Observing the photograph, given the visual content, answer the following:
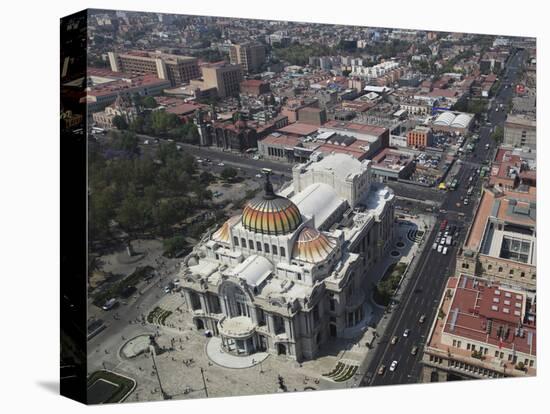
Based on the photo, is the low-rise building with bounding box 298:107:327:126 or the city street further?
the low-rise building with bounding box 298:107:327:126

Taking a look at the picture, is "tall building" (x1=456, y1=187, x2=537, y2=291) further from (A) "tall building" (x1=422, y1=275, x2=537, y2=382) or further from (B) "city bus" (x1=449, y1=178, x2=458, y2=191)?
(B) "city bus" (x1=449, y1=178, x2=458, y2=191)

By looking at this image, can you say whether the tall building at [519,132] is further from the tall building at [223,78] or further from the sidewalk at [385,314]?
the tall building at [223,78]

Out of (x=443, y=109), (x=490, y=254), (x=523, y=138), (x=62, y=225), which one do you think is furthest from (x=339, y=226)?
(x=443, y=109)

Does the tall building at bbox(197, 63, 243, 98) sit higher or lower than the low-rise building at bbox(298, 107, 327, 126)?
higher

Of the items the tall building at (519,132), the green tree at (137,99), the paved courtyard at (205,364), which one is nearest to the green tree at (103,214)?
the paved courtyard at (205,364)

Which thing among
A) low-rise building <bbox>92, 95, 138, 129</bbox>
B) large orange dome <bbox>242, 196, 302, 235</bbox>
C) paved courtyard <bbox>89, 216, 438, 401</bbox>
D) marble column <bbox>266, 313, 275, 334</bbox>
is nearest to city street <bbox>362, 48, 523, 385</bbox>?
paved courtyard <bbox>89, 216, 438, 401</bbox>

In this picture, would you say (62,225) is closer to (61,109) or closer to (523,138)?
(61,109)

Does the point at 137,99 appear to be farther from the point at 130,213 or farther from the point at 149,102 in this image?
the point at 130,213

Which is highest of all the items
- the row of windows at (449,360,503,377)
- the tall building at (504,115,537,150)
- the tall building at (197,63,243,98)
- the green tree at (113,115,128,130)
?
the tall building at (197,63,243,98)
